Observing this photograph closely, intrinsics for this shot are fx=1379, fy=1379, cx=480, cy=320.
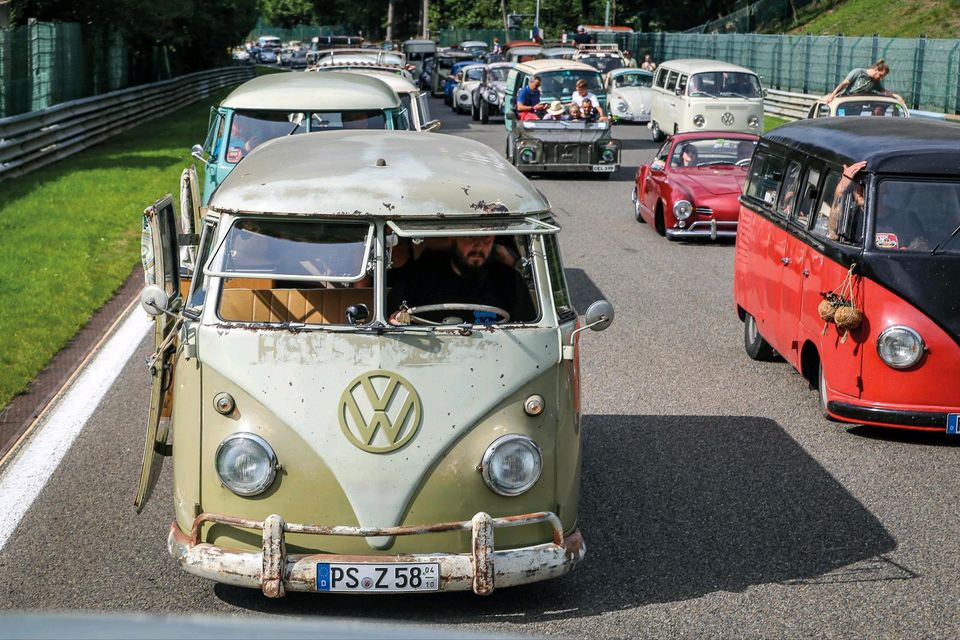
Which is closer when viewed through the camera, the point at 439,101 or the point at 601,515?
the point at 601,515

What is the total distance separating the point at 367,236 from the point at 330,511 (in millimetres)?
1168

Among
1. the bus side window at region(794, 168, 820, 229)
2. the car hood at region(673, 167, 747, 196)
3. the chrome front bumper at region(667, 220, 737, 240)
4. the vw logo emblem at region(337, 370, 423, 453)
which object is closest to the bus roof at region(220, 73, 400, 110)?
the chrome front bumper at region(667, 220, 737, 240)

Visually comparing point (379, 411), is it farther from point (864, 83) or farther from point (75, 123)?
point (75, 123)

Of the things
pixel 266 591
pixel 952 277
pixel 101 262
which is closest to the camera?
pixel 266 591

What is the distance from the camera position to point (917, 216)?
8.58m

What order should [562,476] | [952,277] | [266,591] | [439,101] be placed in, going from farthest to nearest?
1. [439,101]
2. [952,277]
3. [562,476]
4. [266,591]

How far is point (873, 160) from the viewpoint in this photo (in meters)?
8.64

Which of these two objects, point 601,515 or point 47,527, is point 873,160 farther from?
point 47,527

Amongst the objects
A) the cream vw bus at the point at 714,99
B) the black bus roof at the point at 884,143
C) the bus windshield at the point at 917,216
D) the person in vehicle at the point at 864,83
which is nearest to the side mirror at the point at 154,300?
the bus windshield at the point at 917,216

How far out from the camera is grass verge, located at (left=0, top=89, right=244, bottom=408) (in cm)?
1105

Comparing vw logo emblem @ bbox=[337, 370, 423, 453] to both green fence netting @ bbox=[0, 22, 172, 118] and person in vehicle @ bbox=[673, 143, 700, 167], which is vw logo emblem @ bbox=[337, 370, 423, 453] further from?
green fence netting @ bbox=[0, 22, 172, 118]

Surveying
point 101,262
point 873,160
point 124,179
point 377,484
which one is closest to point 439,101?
point 124,179

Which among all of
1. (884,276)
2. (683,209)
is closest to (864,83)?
(683,209)

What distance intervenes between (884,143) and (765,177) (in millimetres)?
1979
